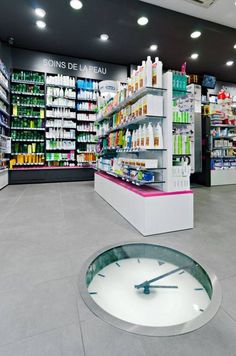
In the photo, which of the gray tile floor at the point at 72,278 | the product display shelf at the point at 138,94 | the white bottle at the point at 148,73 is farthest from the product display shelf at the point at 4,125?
the white bottle at the point at 148,73

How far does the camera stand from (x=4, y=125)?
223 inches

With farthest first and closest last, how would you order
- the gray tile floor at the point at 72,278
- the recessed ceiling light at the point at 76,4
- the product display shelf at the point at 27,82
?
the product display shelf at the point at 27,82
the recessed ceiling light at the point at 76,4
the gray tile floor at the point at 72,278

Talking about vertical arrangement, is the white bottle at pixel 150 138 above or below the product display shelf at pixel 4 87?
below

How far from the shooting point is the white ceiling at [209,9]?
171 inches

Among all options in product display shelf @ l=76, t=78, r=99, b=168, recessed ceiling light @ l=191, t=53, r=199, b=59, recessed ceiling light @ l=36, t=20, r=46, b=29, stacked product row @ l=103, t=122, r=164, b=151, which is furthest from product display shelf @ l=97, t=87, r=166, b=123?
recessed ceiling light @ l=191, t=53, r=199, b=59

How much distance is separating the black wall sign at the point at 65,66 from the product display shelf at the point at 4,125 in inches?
30.3

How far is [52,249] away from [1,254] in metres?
0.49

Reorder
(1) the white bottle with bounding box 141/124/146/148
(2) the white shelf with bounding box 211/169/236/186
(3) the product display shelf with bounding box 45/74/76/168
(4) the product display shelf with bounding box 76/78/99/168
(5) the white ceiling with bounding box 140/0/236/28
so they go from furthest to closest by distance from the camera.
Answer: (4) the product display shelf with bounding box 76/78/99/168
(3) the product display shelf with bounding box 45/74/76/168
(2) the white shelf with bounding box 211/169/236/186
(5) the white ceiling with bounding box 140/0/236/28
(1) the white bottle with bounding box 141/124/146/148

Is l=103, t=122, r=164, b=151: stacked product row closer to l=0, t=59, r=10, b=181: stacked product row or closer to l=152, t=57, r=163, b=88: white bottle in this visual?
l=152, t=57, r=163, b=88: white bottle

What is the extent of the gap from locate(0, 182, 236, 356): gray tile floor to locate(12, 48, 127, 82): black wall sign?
4.95 meters

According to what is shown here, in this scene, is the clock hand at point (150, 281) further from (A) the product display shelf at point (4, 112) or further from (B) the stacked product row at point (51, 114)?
(B) the stacked product row at point (51, 114)

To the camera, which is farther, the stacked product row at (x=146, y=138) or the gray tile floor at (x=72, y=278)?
the stacked product row at (x=146, y=138)

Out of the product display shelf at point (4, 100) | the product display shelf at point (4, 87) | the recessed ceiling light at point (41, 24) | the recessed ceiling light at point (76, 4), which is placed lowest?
the product display shelf at point (4, 100)

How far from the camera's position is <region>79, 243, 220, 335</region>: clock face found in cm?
133
